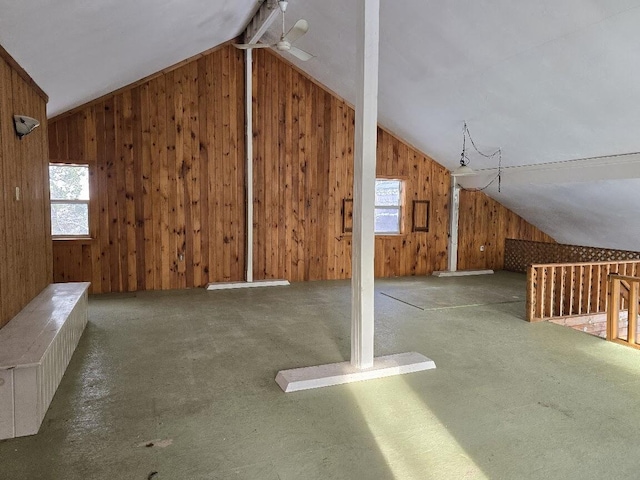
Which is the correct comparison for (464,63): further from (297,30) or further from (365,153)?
(365,153)

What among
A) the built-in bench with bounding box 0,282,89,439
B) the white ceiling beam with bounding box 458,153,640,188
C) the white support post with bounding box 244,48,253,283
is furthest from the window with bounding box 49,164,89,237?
the white ceiling beam with bounding box 458,153,640,188

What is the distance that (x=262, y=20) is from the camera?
5840mm

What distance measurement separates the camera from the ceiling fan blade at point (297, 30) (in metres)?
4.32

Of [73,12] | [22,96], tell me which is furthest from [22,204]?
[73,12]

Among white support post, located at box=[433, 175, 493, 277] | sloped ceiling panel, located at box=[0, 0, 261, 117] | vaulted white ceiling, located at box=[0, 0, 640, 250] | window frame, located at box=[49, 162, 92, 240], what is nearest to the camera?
sloped ceiling panel, located at box=[0, 0, 261, 117]

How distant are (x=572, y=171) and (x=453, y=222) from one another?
288cm

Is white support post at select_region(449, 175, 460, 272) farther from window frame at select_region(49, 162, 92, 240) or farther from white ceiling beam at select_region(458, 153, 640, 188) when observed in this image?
window frame at select_region(49, 162, 92, 240)

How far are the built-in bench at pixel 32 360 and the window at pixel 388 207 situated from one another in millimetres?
5860

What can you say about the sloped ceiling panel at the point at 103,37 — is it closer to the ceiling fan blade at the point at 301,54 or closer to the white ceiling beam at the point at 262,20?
the white ceiling beam at the point at 262,20

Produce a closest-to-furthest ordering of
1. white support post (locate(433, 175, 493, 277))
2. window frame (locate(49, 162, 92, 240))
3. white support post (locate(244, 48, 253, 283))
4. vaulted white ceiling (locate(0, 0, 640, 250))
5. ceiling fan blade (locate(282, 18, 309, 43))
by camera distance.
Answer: vaulted white ceiling (locate(0, 0, 640, 250)) → ceiling fan blade (locate(282, 18, 309, 43)) → window frame (locate(49, 162, 92, 240)) → white support post (locate(244, 48, 253, 283)) → white support post (locate(433, 175, 493, 277))

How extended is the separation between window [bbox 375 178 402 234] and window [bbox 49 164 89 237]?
16.7ft

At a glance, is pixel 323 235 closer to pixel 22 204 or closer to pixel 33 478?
pixel 22 204

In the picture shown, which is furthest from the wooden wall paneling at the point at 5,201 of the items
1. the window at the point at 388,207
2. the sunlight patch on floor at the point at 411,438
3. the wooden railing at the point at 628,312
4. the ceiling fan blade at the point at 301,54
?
the window at the point at 388,207

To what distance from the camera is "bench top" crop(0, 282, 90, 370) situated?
2561 millimetres
